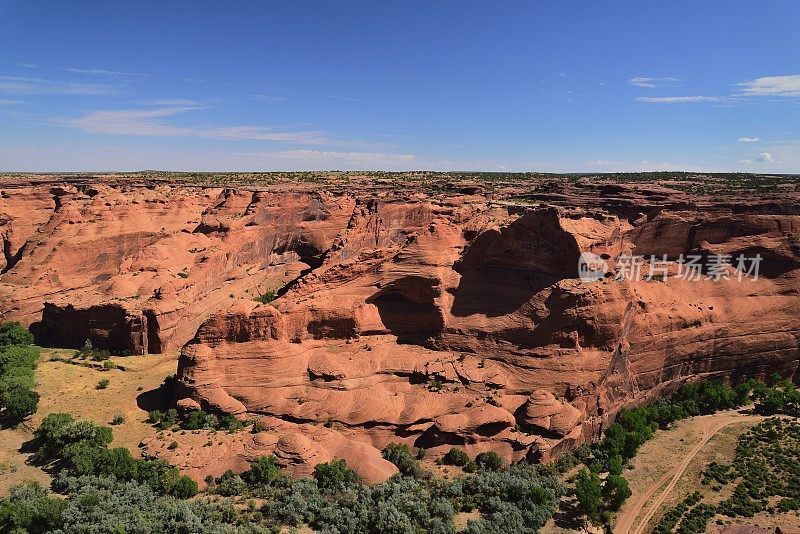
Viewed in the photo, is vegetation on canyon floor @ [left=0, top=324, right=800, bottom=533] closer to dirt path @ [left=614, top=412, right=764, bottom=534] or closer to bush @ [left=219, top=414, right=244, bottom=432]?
bush @ [left=219, top=414, right=244, bottom=432]

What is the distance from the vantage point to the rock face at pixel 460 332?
87.7ft

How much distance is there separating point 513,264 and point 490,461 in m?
12.4

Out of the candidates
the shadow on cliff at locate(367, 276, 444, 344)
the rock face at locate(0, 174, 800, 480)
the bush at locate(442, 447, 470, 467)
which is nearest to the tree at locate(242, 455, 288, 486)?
the rock face at locate(0, 174, 800, 480)

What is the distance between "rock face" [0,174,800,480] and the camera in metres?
26.7

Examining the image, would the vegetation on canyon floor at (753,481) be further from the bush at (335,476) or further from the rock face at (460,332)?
the bush at (335,476)

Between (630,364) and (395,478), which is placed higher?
(630,364)

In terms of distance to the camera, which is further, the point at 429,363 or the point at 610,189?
the point at 610,189

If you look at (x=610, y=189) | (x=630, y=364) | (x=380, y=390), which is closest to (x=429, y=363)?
(x=380, y=390)

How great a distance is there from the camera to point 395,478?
79.2 ft

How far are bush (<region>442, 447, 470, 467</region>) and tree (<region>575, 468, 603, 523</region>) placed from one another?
5580mm

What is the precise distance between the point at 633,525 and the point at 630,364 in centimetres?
1032

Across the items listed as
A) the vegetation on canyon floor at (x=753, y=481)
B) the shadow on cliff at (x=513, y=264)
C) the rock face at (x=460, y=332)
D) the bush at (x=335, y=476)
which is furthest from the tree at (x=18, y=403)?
the vegetation on canyon floor at (x=753, y=481)

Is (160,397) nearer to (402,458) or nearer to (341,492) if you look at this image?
(341,492)

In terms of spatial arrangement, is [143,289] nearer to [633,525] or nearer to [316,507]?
[316,507]
